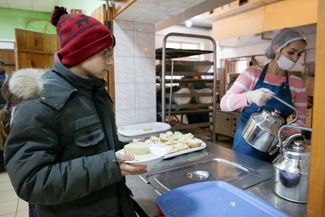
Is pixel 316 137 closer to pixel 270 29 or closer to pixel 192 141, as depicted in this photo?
pixel 192 141

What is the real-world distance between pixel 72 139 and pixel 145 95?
1.32m

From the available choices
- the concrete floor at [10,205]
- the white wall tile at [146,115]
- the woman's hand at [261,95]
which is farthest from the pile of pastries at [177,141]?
the concrete floor at [10,205]

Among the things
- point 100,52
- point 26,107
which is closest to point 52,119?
point 26,107

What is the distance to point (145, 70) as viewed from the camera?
1.92 metres

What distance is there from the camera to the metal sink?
94cm

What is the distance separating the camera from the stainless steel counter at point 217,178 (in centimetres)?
77

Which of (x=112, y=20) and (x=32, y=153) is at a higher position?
(x=112, y=20)

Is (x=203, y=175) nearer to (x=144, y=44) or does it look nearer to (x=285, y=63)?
(x=285, y=63)

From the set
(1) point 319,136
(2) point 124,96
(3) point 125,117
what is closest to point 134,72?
(2) point 124,96

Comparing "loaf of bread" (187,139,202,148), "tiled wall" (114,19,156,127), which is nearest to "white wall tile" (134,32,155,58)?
"tiled wall" (114,19,156,127)

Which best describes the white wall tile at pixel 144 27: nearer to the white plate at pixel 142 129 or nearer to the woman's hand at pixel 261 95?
the white plate at pixel 142 129

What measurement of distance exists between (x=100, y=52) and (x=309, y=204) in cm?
69

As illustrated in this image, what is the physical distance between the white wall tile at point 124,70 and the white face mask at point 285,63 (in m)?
1.07

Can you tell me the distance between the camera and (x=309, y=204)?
560 millimetres
